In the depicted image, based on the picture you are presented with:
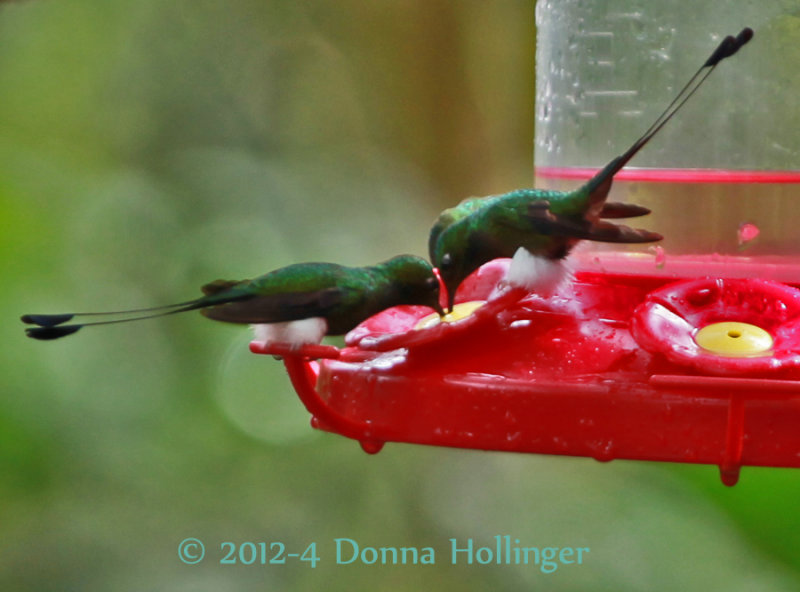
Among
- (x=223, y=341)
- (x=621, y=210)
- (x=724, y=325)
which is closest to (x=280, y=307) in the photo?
(x=621, y=210)

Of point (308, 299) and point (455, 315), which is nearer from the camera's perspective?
A: point (308, 299)

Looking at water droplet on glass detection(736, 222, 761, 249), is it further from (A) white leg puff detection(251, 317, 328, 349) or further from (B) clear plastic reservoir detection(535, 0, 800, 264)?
(A) white leg puff detection(251, 317, 328, 349)

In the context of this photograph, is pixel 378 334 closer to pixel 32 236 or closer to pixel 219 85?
pixel 32 236

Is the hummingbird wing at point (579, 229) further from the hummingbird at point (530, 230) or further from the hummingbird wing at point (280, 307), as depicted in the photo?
the hummingbird wing at point (280, 307)

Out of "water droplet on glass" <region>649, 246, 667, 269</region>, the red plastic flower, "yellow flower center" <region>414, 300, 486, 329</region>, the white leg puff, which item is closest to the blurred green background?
"water droplet on glass" <region>649, 246, 667, 269</region>

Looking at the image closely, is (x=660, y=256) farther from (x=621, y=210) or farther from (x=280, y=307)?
(x=280, y=307)

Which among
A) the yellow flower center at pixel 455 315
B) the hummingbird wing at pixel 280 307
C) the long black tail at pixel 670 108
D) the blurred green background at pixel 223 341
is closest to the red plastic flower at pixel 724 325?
the long black tail at pixel 670 108
